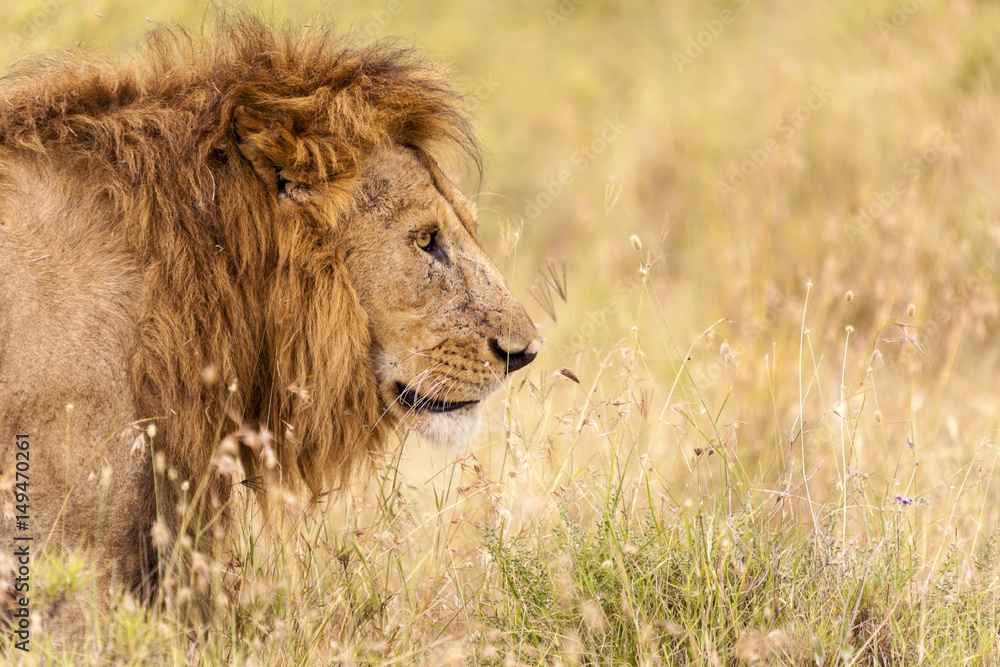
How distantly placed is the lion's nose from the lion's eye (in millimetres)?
356

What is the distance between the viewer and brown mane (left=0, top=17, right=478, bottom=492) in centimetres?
268

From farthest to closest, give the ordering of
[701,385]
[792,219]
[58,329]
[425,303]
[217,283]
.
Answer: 1. [792,219]
2. [701,385]
3. [425,303]
4. [217,283]
5. [58,329]

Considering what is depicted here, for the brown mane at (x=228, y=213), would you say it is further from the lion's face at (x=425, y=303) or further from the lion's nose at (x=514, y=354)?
the lion's nose at (x=514, y=354)

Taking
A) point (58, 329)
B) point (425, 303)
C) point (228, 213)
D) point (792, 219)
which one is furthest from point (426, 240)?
point (792, 219)

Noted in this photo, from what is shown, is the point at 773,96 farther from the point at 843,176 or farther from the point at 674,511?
the point at 674,511

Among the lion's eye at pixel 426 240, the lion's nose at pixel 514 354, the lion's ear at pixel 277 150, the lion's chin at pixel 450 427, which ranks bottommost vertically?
the lion's chin at pixel 450 427

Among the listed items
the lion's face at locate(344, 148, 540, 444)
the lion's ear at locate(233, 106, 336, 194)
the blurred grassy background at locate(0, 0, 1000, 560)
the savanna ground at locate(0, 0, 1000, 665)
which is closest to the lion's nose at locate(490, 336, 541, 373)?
the lion's face at locate(344, 148, 540, 444)

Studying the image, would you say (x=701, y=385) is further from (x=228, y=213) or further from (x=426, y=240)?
(x=228, y=213)

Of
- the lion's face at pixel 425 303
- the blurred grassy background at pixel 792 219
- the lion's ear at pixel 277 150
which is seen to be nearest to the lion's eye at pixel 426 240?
the lion's face at pixel 425 303

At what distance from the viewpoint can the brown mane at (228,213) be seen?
2.68m

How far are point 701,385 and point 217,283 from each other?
11.1ft

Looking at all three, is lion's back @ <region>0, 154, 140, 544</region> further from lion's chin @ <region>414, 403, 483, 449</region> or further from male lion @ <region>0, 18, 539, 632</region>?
lion's chin @ <region>414, 403, 483, 449</region>

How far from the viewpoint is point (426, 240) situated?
300 cm

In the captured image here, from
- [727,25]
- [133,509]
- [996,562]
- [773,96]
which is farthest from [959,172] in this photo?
[727,25]
